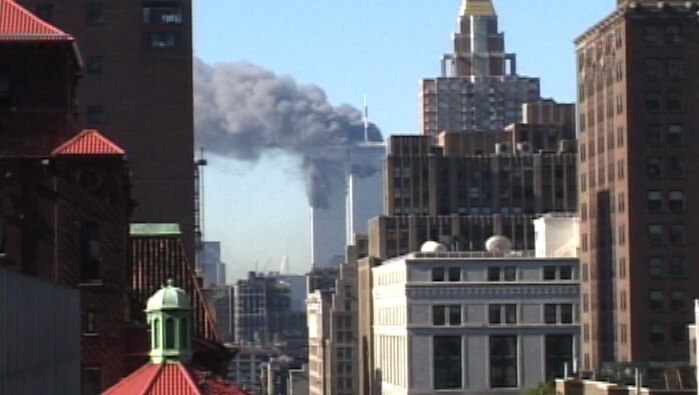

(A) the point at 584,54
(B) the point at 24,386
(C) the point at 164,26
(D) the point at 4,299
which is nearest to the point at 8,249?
(B) the point at 24,386

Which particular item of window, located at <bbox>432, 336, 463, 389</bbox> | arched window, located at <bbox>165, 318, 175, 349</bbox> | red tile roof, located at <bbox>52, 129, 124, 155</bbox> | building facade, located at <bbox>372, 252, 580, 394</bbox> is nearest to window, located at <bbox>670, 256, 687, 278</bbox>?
building facade, located at <bbox>372, 252, 580, 394</bbox>

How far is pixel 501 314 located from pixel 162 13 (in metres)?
67.3

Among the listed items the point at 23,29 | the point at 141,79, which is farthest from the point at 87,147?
the point at 141,79

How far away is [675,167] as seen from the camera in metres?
169

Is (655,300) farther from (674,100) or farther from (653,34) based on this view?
(653,34)

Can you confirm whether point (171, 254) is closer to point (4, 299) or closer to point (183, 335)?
point (183, 335)

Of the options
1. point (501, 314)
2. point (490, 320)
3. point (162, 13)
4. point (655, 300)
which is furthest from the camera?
point (490, 320)

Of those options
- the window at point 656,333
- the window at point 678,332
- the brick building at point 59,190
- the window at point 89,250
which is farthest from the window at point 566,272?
the window at point 89,250

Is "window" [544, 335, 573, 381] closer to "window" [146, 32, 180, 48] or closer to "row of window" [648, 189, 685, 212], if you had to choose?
"row of window" [648, 189, 685, 212]

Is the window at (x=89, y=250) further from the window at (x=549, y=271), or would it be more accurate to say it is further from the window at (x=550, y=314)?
the window at (x=550, y=314)

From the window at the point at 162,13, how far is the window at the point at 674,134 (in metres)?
48.4

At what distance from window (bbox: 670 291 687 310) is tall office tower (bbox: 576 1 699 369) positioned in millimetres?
75

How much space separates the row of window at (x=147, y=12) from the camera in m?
136

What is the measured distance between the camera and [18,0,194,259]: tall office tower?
134m
